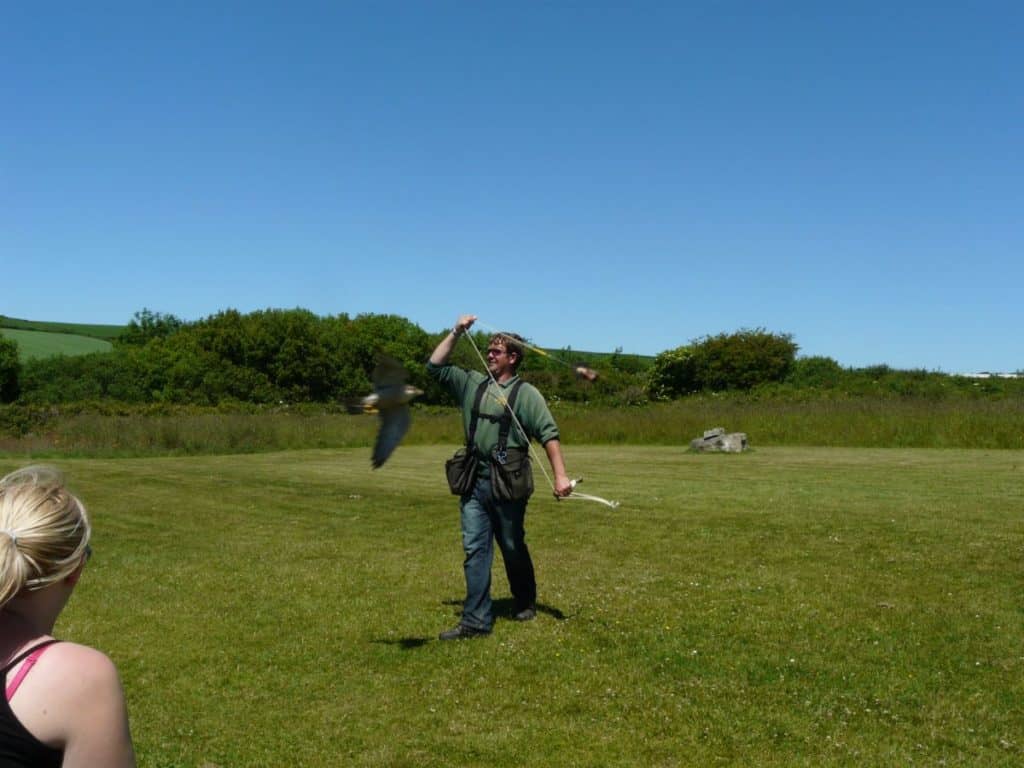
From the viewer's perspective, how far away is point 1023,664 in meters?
7.12

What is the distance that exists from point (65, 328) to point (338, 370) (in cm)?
9609

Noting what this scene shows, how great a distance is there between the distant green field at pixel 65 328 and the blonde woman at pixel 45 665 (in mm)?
128297

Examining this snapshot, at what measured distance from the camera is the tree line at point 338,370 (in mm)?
43406

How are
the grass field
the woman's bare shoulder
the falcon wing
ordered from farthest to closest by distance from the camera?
the falcon wing
the grass field
the woman's bare shoulder

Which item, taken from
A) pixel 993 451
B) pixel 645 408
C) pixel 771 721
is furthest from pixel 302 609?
pixel 645 408

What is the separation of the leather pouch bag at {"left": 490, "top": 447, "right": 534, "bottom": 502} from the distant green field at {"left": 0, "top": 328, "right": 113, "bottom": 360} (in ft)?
304

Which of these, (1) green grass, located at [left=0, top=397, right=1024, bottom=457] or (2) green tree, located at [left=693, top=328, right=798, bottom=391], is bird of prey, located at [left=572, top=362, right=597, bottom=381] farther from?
(2) green tree, located at [left=693, top=328, right=798, bottom=391]

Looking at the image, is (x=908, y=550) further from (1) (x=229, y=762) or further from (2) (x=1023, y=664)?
(1) (x=229, y=762)

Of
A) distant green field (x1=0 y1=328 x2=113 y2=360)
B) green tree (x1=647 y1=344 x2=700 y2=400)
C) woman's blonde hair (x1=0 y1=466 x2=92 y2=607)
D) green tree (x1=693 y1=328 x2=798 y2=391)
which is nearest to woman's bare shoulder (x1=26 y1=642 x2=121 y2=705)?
woman's blonde hair (x1=0 y1=466 x2=92 y2=607)

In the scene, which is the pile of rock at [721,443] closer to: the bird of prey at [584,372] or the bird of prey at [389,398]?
the bird of prey at [584,372]

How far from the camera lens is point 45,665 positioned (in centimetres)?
229

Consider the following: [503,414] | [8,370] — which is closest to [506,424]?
[503,414]

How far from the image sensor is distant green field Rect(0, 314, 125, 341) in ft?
408

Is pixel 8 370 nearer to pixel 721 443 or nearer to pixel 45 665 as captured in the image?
pixel 721 443
